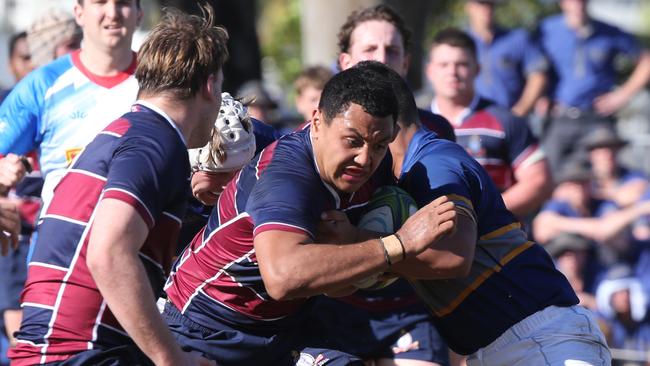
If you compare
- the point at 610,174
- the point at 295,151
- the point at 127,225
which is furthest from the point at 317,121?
the point at 610,174

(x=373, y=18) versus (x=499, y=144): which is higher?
(x=373, y=18)

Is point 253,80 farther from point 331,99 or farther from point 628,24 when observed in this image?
point 628,24

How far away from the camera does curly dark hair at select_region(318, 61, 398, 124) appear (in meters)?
4.39

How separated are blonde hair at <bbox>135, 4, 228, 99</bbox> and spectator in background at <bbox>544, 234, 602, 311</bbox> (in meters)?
5.64

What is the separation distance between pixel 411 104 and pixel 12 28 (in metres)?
13.3

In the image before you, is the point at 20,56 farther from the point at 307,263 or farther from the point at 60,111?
the point at 307,263

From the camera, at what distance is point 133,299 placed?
3889 mm

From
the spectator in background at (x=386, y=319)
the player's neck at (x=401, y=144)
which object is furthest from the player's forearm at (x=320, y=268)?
the spectator in background at (x=386, y=319)

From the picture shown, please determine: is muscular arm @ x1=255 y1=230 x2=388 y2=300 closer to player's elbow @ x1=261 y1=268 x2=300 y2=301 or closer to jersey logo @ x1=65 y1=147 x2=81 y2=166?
player's elbow @ x1=261 y1=268 x2=300 y2=301

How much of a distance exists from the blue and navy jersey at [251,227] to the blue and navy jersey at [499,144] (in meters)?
2.84

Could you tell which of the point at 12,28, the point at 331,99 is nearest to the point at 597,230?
the point at 331,99

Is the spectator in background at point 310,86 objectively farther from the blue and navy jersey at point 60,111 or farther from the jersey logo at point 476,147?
the blue and navy jersey at point 60,111

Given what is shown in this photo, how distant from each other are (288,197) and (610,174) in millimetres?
6703

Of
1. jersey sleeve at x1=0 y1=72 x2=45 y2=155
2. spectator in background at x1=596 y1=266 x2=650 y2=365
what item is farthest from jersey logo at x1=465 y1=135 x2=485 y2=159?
jersey sleeve at x1=0 y1=72 x2=45 y2=155
